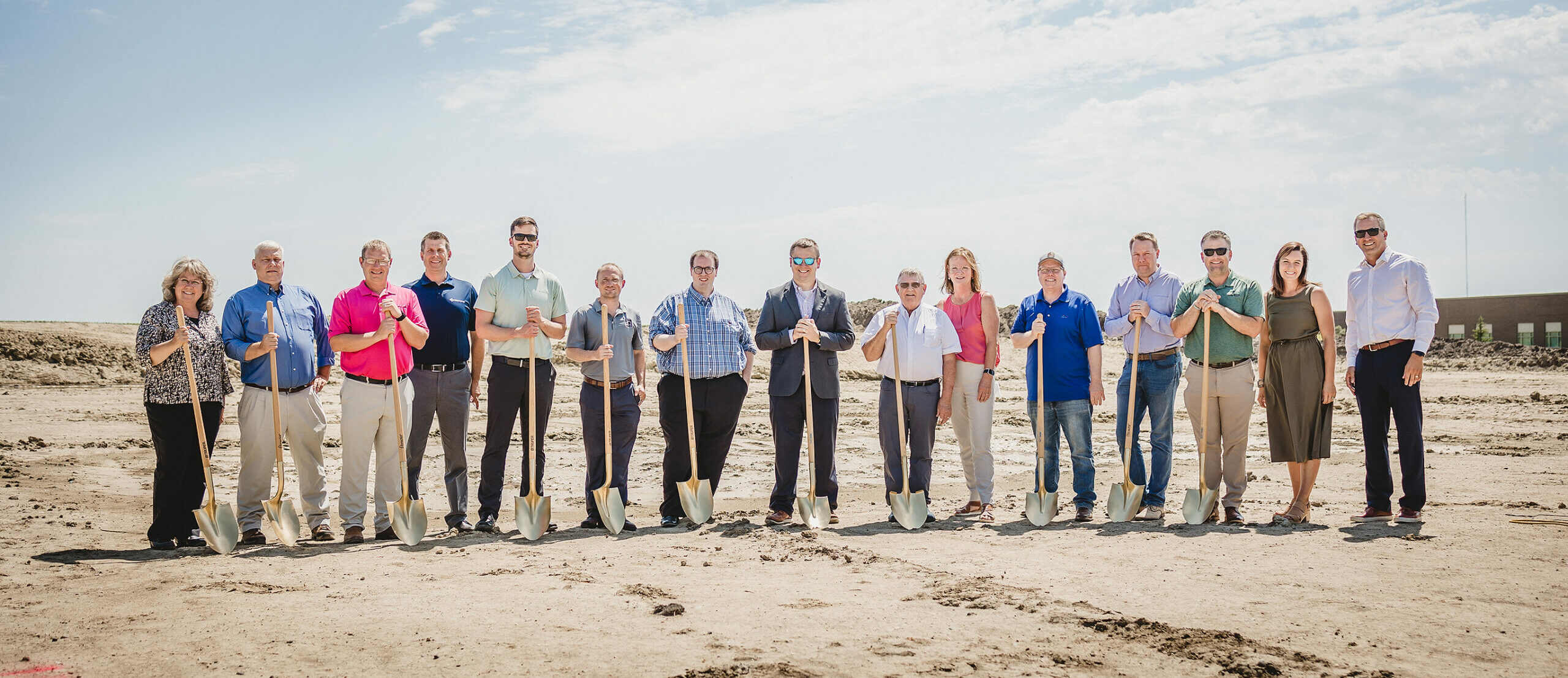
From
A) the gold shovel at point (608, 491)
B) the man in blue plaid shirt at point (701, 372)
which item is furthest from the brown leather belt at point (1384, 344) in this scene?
the gold shovel at point (608, 491)

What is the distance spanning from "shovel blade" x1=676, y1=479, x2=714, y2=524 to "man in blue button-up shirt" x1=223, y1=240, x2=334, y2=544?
7.63 ft

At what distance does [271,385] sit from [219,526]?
90 cm

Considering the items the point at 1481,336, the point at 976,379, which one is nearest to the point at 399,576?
the point at 976,379

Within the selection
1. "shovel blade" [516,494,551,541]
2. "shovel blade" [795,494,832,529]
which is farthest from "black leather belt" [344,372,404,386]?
"shovel blade" [795,494,832,529]

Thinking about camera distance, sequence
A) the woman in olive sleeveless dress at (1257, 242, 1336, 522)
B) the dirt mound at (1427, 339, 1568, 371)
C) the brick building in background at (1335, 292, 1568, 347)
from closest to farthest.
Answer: the woman in olive sleeveless dress at (1257, 242, 1336, 522) → the dirt mound at (1427, 339, 1568, 371) → the brick building in background at (1335, 292, 1568, 347)

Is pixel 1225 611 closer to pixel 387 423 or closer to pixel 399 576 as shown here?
pixel 399 576

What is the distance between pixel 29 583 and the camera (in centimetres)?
528

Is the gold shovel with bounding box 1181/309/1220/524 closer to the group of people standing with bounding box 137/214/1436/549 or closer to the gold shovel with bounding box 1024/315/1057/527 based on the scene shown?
the group of people standing with bounding box 137/214/1436/549

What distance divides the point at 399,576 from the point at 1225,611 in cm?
418

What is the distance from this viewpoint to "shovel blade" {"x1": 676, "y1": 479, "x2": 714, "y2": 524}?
6918 millimetres

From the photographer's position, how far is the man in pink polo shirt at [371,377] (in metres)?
6.34

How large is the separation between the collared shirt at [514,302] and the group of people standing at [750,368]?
0.07 ft

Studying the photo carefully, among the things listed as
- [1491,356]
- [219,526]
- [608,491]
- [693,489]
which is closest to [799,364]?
[693,489]

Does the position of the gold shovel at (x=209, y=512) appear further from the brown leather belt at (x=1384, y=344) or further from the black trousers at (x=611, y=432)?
the brown leather belt at (x=1384, y=344)
